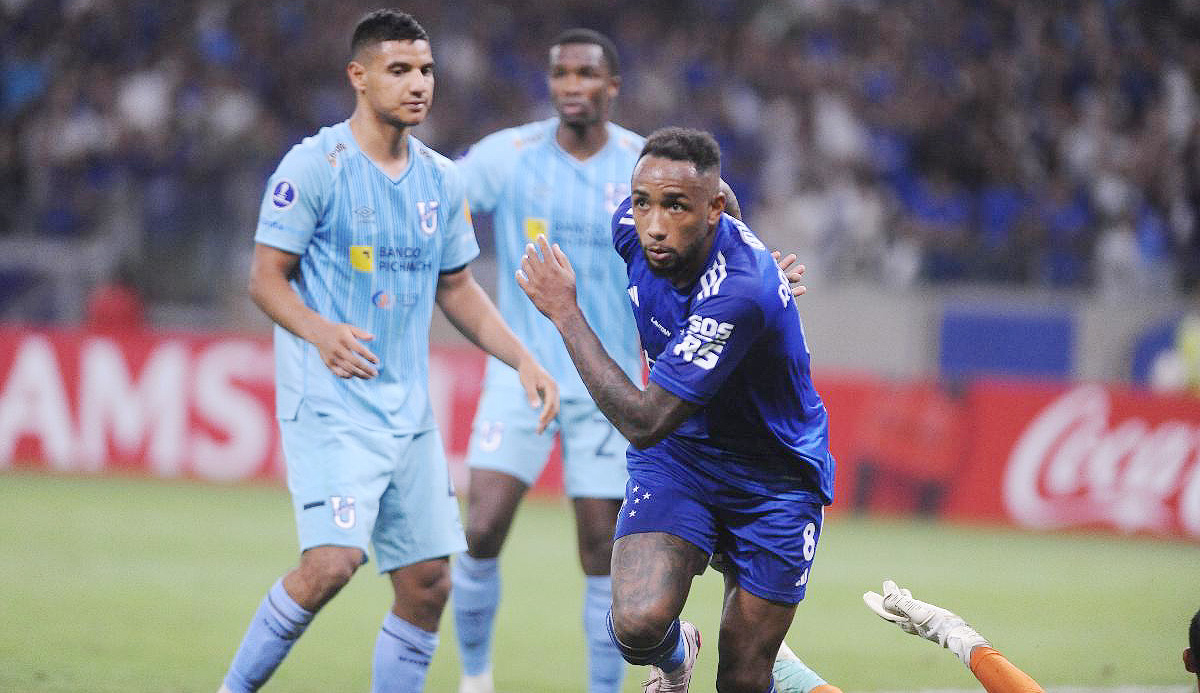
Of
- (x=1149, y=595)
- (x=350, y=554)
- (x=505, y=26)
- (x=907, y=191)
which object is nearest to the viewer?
(x=350, y=554)

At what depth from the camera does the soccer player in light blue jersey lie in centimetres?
662

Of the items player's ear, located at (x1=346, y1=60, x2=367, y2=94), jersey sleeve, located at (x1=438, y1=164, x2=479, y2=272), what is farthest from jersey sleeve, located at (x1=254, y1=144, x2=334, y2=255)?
jersey sleeve, located at (x1=438, y1=164, x2=479, y2=272)

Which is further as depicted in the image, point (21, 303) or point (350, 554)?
point (21, 303)

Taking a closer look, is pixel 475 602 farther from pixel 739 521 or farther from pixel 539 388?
pixel 739 521

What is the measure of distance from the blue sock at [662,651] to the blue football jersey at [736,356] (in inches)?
23.3

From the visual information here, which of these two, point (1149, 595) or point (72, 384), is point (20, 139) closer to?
point (72, 384)

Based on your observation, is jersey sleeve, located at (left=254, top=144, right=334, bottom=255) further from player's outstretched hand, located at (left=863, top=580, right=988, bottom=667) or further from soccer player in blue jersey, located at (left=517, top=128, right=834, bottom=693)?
player's outstretched hand, located at (left=863, top=580, right=988, bottom=667)

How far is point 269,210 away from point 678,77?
13644mm

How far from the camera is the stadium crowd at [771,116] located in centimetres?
1633

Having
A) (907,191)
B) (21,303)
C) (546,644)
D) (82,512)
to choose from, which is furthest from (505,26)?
(546,644)

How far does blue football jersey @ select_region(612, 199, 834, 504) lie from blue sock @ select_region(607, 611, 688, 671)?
591 mm

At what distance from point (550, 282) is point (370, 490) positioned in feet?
3.38

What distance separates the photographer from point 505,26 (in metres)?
19.5

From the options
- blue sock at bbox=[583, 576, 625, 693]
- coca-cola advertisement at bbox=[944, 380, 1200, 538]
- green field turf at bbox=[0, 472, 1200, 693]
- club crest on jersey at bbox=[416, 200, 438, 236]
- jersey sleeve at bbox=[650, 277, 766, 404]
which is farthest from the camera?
coca-cola advertisement at bbox=[944, 380, 1200, 538]
